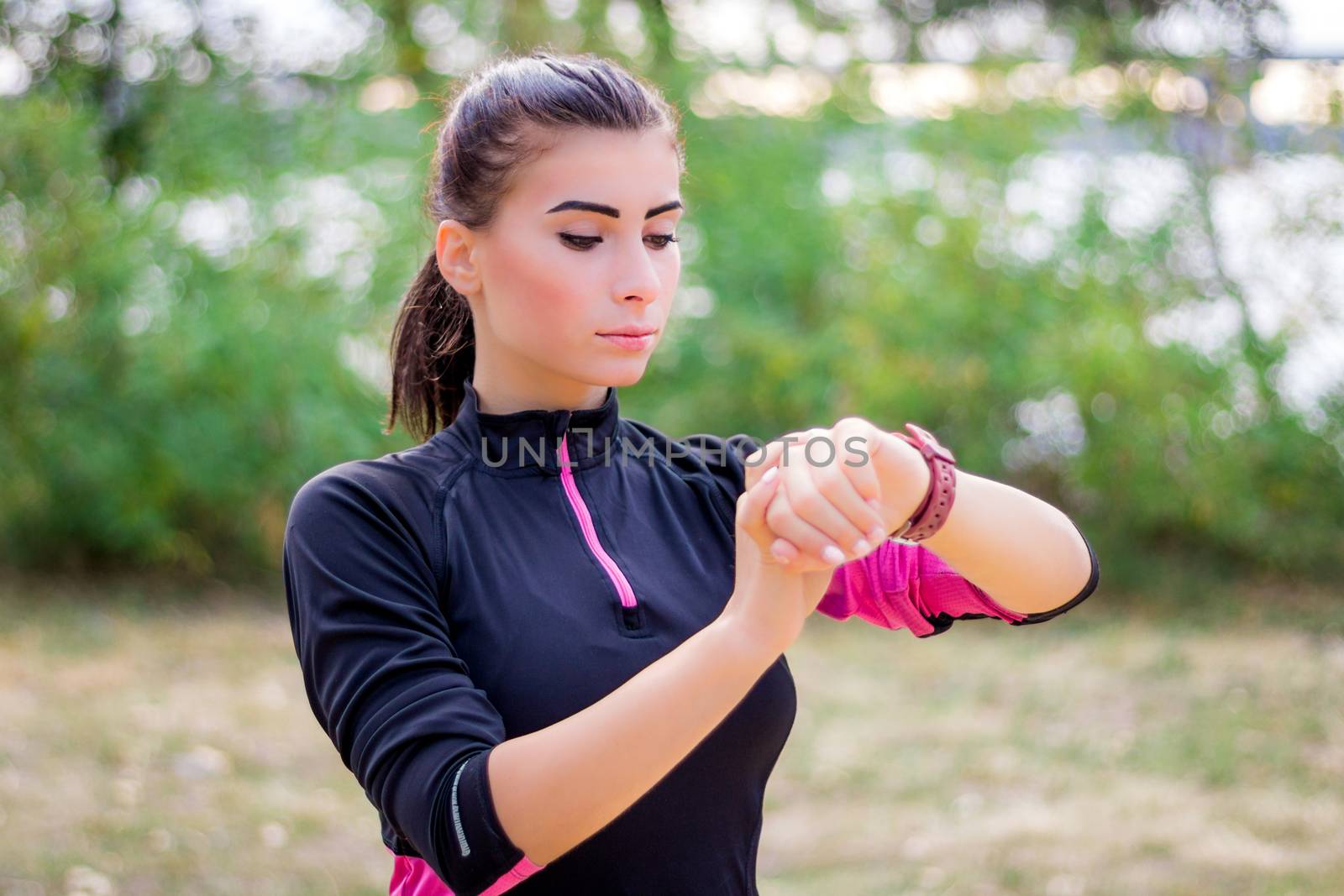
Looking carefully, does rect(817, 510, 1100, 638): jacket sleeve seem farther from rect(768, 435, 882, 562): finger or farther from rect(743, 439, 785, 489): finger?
rect(768, 435, 882, 562): finger

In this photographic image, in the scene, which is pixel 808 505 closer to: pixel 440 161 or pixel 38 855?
pixel 440 161

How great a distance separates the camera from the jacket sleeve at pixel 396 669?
3.56 feet

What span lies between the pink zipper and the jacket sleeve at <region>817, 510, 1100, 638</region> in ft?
0.80

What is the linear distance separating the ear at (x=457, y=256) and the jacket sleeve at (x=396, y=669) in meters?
0.24

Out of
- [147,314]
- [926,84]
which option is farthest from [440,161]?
[926,84]

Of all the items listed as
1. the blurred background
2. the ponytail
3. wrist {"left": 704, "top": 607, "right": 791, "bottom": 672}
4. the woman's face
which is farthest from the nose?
the blurred background

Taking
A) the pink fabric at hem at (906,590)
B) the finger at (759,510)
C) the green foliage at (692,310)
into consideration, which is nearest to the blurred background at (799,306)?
the green foliage at (692,310)

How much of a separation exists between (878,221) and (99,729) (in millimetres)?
3468

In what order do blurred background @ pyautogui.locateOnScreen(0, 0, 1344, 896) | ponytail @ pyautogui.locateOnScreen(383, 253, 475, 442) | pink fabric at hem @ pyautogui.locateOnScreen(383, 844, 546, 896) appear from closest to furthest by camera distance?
pink fabric at hem @ pyautogui.locateOnScreen(383, 844, 546, 896) → ponytail @ pyautogui.locateOnScreen(383, 253, 475, 442) → blurred background @ pyautogui.locateOnScreen(0, 0, 1344, 896)

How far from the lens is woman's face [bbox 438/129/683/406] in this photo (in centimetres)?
132

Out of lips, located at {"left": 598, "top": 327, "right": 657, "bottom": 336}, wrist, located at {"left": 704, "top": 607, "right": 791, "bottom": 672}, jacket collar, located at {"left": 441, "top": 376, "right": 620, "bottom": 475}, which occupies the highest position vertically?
lips, located at {"left": 598, "top": 327, "right": 657, "bottom": 336}

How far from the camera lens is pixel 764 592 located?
1.10 metres

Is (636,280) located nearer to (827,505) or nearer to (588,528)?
(588,528)

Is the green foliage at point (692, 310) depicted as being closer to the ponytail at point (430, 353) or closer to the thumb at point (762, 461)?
the ponytail at point (430, 353)
